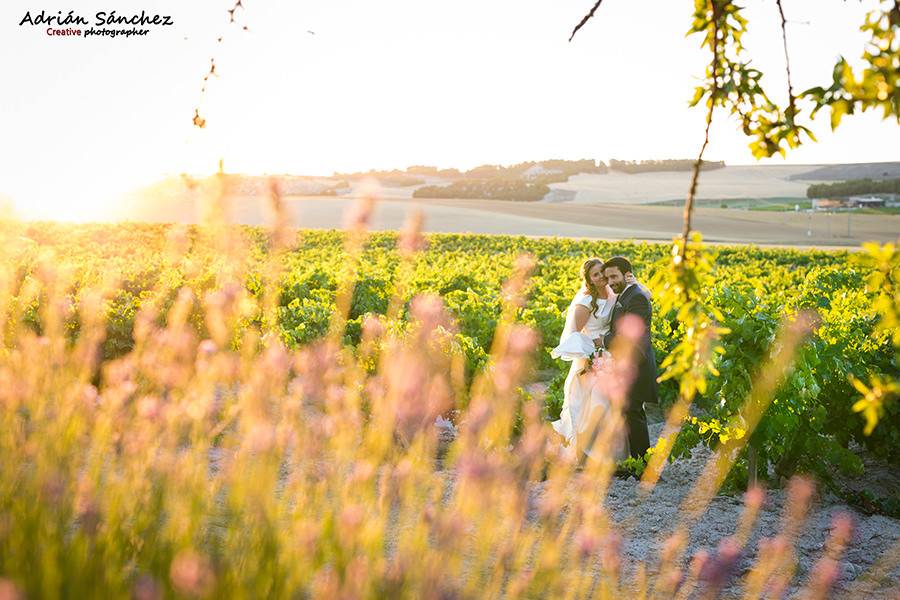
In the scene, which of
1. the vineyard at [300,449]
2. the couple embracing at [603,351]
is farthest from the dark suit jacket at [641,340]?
the vineyard at [300,449]

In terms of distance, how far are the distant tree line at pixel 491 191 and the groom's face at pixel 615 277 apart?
97.6 meters

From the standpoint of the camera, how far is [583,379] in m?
7.57

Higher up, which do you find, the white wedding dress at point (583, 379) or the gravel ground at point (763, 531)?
the white wedding dress at point (583, 379)

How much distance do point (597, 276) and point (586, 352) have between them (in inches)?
25.1

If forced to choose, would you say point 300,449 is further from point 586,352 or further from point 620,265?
point 620,265

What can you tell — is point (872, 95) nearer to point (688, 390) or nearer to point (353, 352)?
point (688, 390)

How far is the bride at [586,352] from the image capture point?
735cm

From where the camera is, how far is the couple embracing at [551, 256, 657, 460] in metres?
→ 7.20

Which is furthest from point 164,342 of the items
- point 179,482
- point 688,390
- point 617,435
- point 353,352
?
point 353,352

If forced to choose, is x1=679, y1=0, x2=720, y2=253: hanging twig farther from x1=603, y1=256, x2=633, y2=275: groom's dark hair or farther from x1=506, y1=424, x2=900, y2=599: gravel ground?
x1=603, y1=256, x2=633, y2=275: groom's dark hair

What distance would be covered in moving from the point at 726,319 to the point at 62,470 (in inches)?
180

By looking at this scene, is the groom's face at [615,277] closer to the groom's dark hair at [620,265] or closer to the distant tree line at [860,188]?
the groom's dark hair at [620,265]

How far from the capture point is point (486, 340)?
12.5 meters

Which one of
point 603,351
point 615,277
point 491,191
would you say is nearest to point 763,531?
point 603,351
